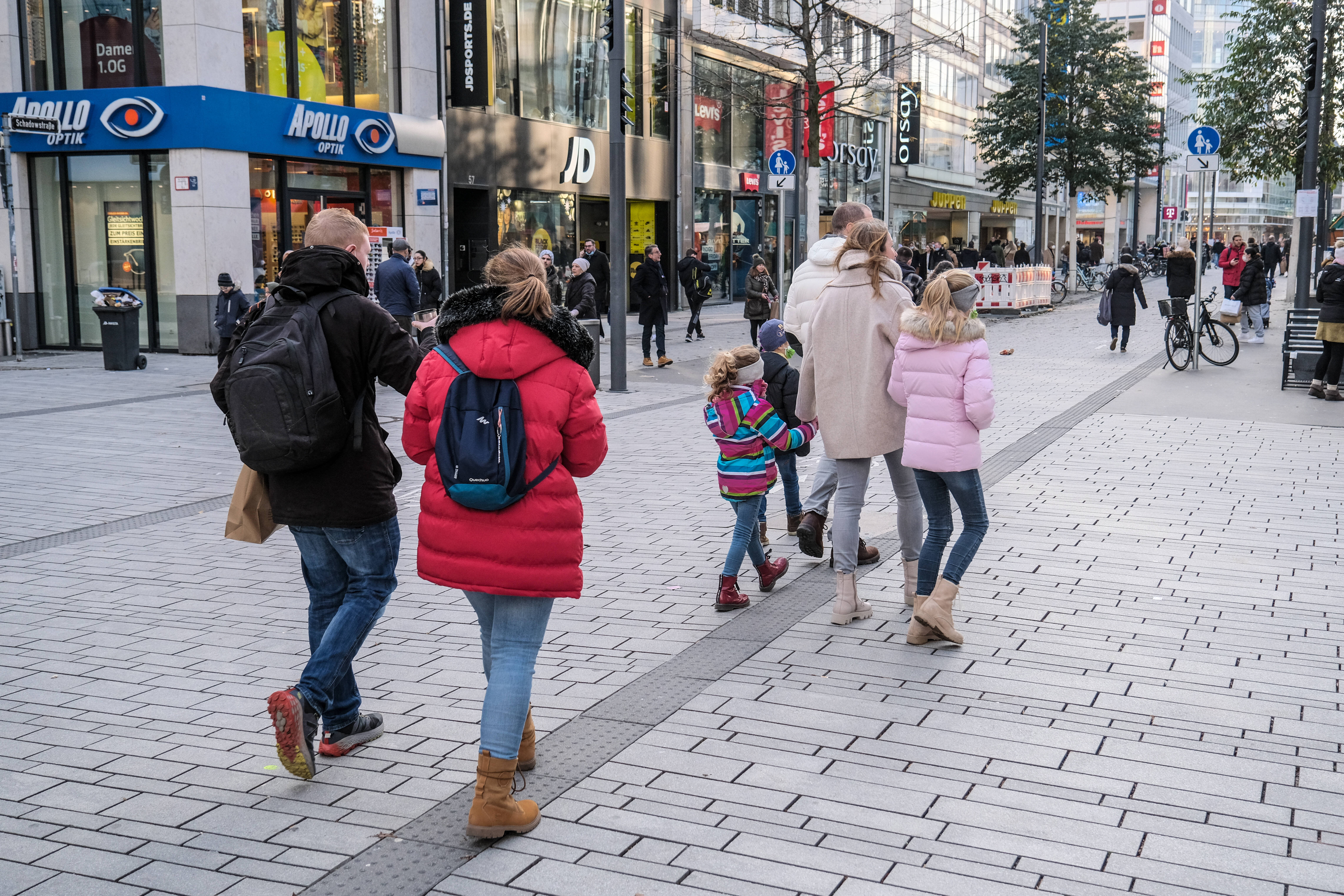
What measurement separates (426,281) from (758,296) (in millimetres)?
4930

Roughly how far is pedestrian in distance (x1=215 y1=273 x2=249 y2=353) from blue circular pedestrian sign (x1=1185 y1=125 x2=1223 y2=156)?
1225cm

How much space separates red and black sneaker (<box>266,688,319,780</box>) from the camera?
4.09 m

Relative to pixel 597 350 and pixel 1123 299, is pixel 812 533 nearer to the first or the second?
pixel 597 350

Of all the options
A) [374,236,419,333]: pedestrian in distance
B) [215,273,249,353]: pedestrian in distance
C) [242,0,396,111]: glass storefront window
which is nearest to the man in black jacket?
[374,236,419,333]: pedestrian in distance

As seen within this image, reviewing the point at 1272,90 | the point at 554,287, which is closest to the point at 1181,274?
the point at 1272,90

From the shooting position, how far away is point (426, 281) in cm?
1775

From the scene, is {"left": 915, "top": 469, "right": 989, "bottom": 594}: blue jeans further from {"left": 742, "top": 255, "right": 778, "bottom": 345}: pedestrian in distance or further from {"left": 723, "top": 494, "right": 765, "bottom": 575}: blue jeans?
{"left": 742, "top": 255, "right": 778, "bottom": 345}: pedestrian in distance

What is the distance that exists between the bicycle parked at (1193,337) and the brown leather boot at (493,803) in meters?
15.5

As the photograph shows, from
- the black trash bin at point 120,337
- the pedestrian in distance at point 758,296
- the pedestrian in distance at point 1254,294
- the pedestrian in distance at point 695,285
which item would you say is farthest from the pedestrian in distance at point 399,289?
the pedestrian in distance at point 1254,294

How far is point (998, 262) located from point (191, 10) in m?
29.1

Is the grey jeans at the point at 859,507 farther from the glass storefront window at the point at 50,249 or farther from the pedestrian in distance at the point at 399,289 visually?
the glass storefront window at the point at 50,249

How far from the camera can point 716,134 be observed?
34.7 meters

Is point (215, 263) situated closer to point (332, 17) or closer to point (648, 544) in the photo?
point (332, 17)

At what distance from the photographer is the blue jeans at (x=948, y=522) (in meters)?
5.68
